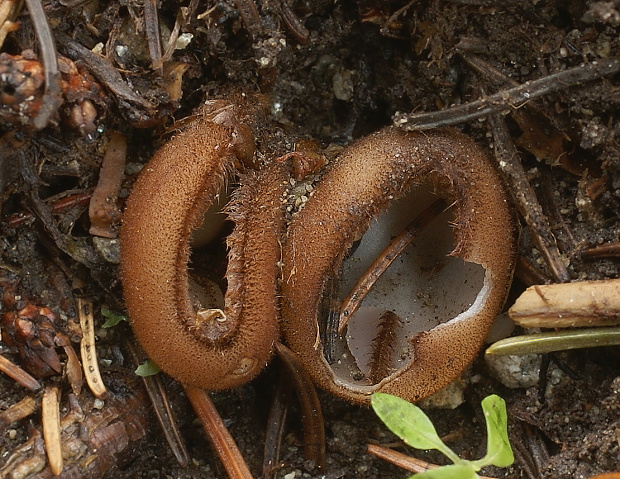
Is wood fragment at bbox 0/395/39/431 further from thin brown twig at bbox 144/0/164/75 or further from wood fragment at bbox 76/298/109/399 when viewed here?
thin brown twig at bbox 144/0/164/75

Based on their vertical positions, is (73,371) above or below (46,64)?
below

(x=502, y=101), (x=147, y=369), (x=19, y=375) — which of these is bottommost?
(x=147, y=369)

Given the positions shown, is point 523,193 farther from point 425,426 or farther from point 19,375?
point 19,375

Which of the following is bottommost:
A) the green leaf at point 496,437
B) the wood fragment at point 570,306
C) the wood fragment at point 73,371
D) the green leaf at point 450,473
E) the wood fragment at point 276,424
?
the wood fragment at point 276,424

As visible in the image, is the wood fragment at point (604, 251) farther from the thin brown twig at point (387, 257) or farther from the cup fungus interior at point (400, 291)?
the thin brown twig at point (387, 257)

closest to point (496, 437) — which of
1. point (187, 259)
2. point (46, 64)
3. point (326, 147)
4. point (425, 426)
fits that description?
point (425, 426)

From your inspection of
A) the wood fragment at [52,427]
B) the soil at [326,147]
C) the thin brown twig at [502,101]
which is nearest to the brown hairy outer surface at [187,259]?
the soil at [326,147]

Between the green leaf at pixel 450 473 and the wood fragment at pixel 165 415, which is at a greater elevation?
the green leaf at pixel 450 473

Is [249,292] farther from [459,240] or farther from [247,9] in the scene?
[247,9]
